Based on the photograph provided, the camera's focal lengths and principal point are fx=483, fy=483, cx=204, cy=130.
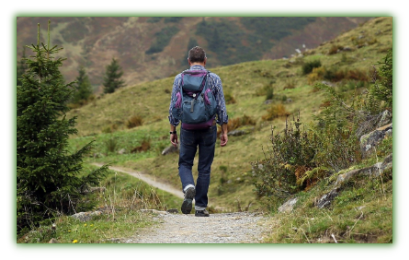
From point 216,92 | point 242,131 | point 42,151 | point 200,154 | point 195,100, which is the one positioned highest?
point 216,92

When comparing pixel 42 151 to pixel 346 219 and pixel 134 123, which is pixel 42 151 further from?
pixel 134 123

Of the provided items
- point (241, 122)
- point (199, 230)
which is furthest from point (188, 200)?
point (241, 122)

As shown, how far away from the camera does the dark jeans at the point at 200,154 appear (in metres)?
7.79

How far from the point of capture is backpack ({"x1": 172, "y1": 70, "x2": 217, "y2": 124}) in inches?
289

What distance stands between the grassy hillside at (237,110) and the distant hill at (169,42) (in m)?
125

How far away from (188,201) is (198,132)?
1.11m

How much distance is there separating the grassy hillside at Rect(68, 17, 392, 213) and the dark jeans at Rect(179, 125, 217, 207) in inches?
95.3

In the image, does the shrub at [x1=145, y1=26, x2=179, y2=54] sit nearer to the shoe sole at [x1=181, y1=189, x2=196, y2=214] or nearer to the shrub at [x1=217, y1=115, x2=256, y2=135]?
the shrub at [x1=217, y1=115, x2=256, y2=135]

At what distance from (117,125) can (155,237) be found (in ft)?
84.2

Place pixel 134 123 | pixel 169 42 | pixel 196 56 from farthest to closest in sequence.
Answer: pixel 169 42
pixel 134 123
pixel 196 56

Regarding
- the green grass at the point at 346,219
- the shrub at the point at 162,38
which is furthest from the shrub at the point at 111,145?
the shrub at the point at 162,38

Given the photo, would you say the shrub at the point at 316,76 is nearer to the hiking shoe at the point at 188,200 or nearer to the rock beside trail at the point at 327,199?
the hiking shoe at the point at 188,200

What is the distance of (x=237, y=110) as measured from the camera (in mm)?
23703

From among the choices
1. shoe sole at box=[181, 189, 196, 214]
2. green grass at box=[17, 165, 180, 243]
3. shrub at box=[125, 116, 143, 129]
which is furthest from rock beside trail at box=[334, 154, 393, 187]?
shrub at box=[125, 116, 143, 129]
